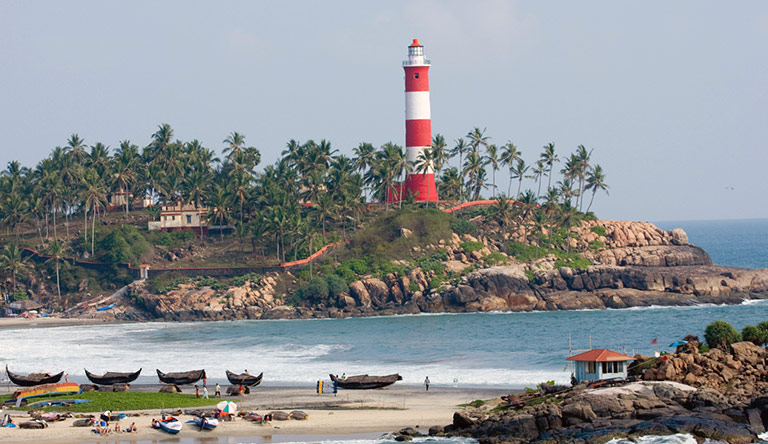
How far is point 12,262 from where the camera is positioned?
299 feet

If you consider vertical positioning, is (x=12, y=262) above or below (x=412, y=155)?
below

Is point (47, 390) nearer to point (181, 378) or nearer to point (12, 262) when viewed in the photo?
point (181, 378)

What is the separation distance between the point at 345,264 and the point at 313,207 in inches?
347

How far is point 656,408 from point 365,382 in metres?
16.2

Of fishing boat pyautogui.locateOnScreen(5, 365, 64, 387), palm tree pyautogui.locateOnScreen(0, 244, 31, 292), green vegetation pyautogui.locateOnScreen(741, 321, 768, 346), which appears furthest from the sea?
palm tree pyautogui.locateOnScreen(0, 244, 31, 292)

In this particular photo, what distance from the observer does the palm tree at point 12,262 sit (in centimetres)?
9119

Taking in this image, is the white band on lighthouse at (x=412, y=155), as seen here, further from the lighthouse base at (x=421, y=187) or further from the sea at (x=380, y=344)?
the sea at (x=380, y=344)

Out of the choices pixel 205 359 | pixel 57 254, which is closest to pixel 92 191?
pixel 57 254

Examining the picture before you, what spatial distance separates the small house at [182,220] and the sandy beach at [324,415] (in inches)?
2090

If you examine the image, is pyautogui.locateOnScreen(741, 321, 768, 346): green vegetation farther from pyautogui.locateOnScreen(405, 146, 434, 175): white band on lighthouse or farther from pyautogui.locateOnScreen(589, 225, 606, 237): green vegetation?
pyautogui.locateOnScreen(589, 225, 606, 237): green vegetation

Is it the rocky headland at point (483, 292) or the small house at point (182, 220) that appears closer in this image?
the rocky headland at point (483, 292)

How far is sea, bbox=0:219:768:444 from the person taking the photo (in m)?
53.4

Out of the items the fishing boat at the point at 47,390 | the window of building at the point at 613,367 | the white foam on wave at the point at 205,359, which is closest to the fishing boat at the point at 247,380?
the white foam on wave at the point at 205,359

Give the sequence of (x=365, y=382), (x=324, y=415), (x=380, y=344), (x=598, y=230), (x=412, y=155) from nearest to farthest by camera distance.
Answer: (x=324, y=415)
(x=365, y=382)
(x=380, y=344)
(x=412, y=155)
(x=598, y=230)
